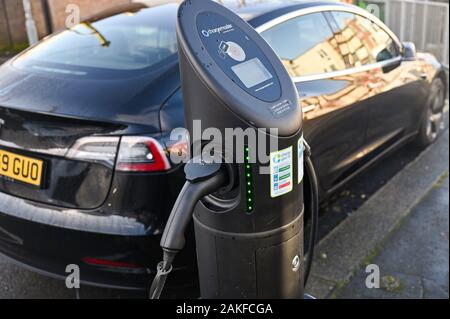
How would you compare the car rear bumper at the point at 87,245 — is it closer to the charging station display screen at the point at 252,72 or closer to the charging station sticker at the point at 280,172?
the charging station sticker at the point at 280,172

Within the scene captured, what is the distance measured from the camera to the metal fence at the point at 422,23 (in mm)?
7723

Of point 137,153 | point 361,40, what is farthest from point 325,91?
point 137,153

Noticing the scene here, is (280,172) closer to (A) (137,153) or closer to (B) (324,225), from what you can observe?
(A) (137,153)

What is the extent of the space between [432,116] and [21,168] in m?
3.97

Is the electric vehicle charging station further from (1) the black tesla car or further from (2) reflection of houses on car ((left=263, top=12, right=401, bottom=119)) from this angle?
(2) reflection of houses on car ((left=263, top=12, right=401, bottom=119))

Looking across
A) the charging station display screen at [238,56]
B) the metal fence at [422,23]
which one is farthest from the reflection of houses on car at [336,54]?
the metal fence at [422,23]

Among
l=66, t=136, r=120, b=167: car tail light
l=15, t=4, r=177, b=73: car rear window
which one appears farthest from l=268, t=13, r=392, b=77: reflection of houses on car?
l=66, t=136, r=120, b=167: car tail light

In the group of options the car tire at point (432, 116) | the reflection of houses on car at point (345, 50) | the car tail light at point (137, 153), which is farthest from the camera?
the car tire at point (432, 116)

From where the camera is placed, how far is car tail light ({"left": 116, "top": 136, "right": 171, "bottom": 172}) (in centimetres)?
229

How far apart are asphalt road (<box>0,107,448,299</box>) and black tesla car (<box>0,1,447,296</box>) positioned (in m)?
0.34

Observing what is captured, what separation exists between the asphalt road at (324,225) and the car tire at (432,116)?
152 millimetres

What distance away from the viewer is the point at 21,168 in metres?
2.47

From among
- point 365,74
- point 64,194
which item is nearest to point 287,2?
point 365,74

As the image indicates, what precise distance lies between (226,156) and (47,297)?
1.78 m
